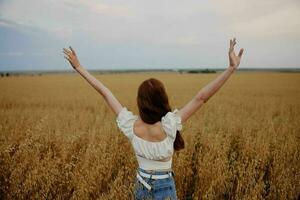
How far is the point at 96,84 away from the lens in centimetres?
320

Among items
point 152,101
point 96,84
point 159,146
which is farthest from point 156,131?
point 96,84

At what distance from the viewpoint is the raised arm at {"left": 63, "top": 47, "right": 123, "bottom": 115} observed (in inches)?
122

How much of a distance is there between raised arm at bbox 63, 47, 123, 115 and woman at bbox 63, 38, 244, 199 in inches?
7.8

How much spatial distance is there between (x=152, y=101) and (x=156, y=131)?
0.80 feet

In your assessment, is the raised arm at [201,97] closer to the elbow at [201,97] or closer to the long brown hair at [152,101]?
the elbow at [201,97]

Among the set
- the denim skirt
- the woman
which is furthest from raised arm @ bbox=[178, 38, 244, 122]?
the denim skirt

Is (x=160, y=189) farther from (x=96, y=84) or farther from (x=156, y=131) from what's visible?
(x=96, y=84)

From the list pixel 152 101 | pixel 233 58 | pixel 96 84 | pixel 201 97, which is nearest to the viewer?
pixel 152 101

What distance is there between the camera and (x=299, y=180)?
4.57 m

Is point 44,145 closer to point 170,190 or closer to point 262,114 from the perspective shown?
point 170,190

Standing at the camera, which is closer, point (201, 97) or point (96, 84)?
point (201, 97)

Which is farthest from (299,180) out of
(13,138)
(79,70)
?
(13,138)

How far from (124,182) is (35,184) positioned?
3.40 ft

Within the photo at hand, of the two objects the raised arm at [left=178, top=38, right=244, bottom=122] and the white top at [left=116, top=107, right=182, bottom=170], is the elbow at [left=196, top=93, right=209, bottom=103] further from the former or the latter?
the white top at [left=116, top=107, right=182, bottom=170]
